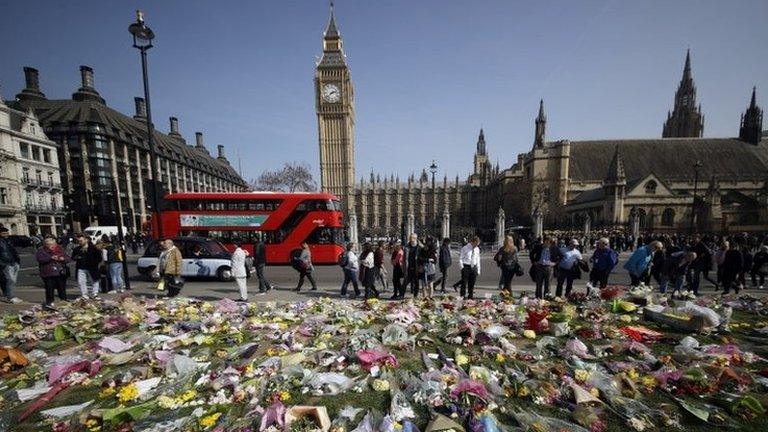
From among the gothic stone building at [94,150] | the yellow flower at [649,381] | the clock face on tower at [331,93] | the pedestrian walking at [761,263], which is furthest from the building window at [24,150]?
the pedestrian walking at [761,263]

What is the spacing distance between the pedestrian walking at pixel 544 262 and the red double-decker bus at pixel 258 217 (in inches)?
417

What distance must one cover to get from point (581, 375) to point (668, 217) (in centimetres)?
4386

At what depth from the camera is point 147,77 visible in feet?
29.7

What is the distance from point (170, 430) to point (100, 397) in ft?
5.43

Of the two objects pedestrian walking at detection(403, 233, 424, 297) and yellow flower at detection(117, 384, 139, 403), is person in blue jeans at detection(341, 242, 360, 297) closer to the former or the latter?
pedestrian walking at detection(403, 233, 424, 297)

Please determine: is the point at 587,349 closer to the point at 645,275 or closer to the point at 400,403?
the point at 400,403

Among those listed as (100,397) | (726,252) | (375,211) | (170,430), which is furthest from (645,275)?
(375,211)

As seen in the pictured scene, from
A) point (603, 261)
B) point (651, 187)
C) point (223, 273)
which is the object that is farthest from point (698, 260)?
point (651, 187)

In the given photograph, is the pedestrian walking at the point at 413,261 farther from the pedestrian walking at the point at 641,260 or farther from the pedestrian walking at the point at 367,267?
the pedestrian walking at the point at 641,260

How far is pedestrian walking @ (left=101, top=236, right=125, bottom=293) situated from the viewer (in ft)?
31.2

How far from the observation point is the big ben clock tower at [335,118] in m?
63.1

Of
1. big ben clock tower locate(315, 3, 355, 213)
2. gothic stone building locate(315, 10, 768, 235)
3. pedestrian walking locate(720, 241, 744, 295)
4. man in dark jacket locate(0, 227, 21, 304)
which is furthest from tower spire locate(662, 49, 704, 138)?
man in dark jacket locate(0, 227, 21, 304)

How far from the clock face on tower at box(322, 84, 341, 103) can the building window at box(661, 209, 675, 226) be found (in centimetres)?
5926

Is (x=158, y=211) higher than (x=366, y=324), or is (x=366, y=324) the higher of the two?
(x=158, y=211)
